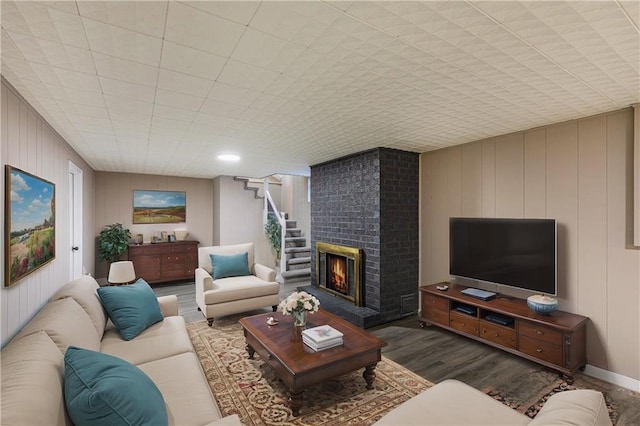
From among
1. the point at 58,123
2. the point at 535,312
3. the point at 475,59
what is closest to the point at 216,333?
the point at 58,123

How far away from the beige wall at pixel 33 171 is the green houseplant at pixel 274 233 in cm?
387

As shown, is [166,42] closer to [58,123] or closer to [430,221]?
[58,123]

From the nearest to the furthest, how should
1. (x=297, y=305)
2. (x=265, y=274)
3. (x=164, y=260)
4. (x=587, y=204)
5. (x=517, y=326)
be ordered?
1. (x=297, y=305)
2. (x=587, y=204)
3. (x=517, y=326)
4. (x=265, y=274)
5. (x=164, y=260)

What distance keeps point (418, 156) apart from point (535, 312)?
234cm

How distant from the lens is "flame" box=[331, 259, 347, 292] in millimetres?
4466

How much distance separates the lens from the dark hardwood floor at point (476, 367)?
2.35 metres

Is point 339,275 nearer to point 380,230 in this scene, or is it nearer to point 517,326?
point 380,230

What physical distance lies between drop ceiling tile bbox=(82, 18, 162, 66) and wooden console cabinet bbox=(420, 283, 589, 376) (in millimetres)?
3463

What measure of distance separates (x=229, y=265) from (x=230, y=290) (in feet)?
1.98

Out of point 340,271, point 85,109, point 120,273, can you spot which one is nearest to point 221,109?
point 85,109

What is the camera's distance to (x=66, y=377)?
4.25ft

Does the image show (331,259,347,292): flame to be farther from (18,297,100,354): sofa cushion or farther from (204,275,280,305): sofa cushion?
(18,297,100,354): sofa cushion

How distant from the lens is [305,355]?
2252 millimetres

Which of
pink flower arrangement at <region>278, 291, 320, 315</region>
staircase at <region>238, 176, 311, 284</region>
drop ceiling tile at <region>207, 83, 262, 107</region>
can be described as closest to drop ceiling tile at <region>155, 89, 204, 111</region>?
drop ceiling tile at <region>207, 83, 262, 107</region>
